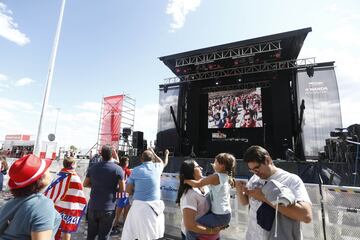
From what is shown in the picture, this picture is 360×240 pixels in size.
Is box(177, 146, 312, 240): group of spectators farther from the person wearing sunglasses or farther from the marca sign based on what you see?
the marca sign

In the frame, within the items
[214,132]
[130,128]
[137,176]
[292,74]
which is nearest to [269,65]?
[292,74]

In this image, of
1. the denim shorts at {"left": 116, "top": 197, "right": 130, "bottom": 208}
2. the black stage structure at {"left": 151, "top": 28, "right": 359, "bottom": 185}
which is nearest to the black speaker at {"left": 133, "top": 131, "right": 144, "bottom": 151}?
the black stage structure at {"left": 151, "top": 28, "right": 359, "bottom": 185}

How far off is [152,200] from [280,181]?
166cm

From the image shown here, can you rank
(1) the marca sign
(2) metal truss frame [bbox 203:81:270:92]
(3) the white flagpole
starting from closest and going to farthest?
(3) the white flagpole → (2) metal truss frame [bbox 203:81:270:92] → (1) the marca sign

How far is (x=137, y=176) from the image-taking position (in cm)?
285

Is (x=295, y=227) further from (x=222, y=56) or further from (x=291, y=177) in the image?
(x=222, y=56)

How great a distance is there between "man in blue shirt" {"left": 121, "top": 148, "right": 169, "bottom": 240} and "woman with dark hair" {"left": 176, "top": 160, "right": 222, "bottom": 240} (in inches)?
24.0

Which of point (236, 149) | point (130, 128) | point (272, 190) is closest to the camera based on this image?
point (272, 190)

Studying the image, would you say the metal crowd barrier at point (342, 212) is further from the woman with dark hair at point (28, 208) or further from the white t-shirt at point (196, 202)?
the woman with dark hair at point (28, 208)

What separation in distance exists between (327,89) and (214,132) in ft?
20.2

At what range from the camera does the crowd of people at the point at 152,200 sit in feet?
3.99

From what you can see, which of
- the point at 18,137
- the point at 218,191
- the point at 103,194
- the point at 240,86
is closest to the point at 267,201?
the point at 218,191

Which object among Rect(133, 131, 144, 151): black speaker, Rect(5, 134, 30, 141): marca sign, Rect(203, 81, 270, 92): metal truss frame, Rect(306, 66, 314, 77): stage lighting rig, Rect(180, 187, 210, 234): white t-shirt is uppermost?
Rect(306, 66, 314, 77): stage lighting rig

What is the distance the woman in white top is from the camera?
2.07m
